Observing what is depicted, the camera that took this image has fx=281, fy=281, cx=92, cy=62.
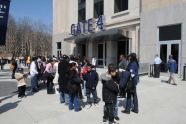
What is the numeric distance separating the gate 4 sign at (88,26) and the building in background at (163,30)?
7474 mm

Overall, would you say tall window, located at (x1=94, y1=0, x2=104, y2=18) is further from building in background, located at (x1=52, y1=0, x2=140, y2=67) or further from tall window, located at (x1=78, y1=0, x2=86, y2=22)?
tall window, located at (x1=78, y1=0, x2=86, y2=22)

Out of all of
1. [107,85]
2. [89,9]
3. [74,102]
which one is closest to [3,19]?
[74,102]

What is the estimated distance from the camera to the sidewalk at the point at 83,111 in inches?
322

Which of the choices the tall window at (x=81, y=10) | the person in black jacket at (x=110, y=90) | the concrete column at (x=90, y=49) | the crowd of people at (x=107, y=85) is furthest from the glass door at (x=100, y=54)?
the person in black jacket at (x=110, y=90)

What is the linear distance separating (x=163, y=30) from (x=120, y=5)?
7.93 m

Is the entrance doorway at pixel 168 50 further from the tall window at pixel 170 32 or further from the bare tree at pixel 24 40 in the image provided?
the bare tree at pixel 24 40

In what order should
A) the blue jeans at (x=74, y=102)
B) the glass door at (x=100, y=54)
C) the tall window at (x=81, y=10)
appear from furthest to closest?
the tall window at (x=81, y=10) → the glass door at (x=100, y=54) → the blue jeans at (x=74, y=102)

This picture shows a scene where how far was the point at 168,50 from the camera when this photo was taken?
20016 millimetres

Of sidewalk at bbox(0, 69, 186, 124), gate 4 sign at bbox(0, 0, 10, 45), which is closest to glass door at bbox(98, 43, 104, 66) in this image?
sidewalk at bbox(0, 69, 186, 124)

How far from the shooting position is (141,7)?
74.9 ft

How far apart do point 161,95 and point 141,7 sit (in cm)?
1247

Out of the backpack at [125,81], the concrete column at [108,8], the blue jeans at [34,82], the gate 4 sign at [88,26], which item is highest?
the concrete column at [108,8]

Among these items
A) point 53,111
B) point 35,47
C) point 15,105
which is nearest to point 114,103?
point 53,111

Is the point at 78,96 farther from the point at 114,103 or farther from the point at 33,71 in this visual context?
the point at 33,71
